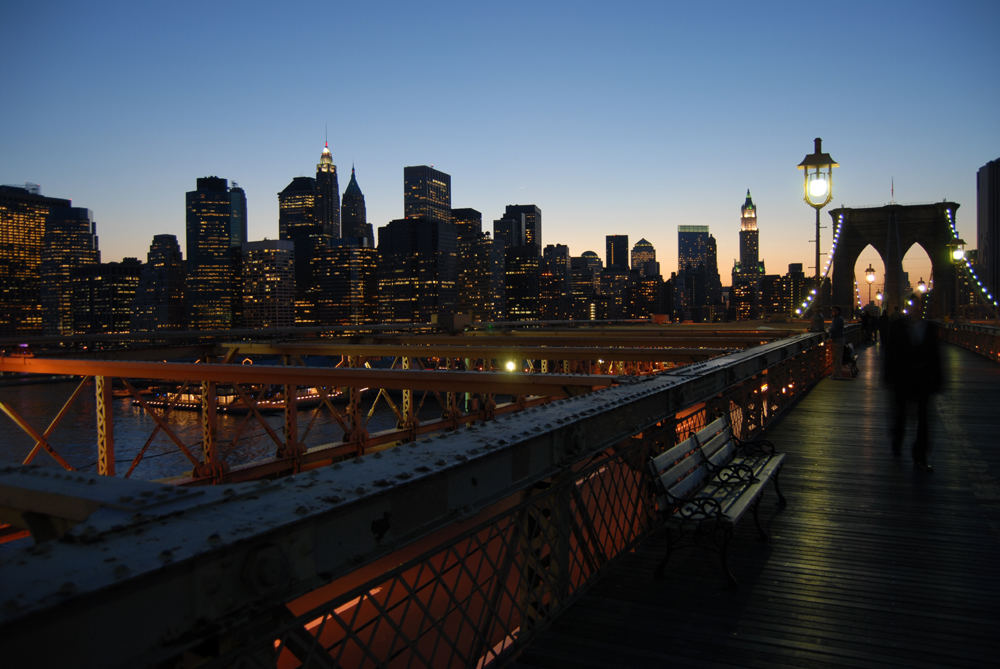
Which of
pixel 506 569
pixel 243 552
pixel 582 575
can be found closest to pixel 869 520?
pixel 582 575

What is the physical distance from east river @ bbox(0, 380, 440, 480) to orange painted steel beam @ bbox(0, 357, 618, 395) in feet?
134

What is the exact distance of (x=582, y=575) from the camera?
4770 mm

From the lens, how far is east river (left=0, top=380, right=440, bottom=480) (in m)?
57.8

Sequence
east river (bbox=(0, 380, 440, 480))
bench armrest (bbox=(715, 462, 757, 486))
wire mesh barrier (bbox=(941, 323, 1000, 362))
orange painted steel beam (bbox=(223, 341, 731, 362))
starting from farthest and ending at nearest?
east river (bbox=(0, 380, 440, 480)) < wire mesh barrier (bbox=(941, 323, 1000, 362)) < orange painted steel beam (bbox=(223, 341, 731, 362)) < bench armrest (bbox=(715, 462, 757, 486))

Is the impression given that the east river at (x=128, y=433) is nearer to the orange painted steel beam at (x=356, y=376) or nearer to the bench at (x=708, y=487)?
the orange painted steel beam at (x=356, y=376)

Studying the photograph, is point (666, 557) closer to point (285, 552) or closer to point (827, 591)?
point (827, 591)

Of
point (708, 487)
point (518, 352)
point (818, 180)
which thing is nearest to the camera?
point (708, 487)

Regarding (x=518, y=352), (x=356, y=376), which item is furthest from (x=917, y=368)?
(x=518, y=352)

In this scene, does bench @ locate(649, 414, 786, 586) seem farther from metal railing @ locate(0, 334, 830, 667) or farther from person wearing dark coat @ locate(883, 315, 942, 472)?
person wearing dark coat @ locate(883, 315, 942, 472)

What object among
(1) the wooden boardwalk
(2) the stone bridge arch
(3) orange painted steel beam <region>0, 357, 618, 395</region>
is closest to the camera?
(1) the wooden boardwalk

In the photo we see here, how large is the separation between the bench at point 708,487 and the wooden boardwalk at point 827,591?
27 cm

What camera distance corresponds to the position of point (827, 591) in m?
4.66

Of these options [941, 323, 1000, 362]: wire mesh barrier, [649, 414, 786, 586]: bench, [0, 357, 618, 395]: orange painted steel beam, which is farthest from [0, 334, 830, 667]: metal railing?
[941, 323, 1000, 362]: wire mesh barrier

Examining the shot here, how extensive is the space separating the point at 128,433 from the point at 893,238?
86.7 meters
